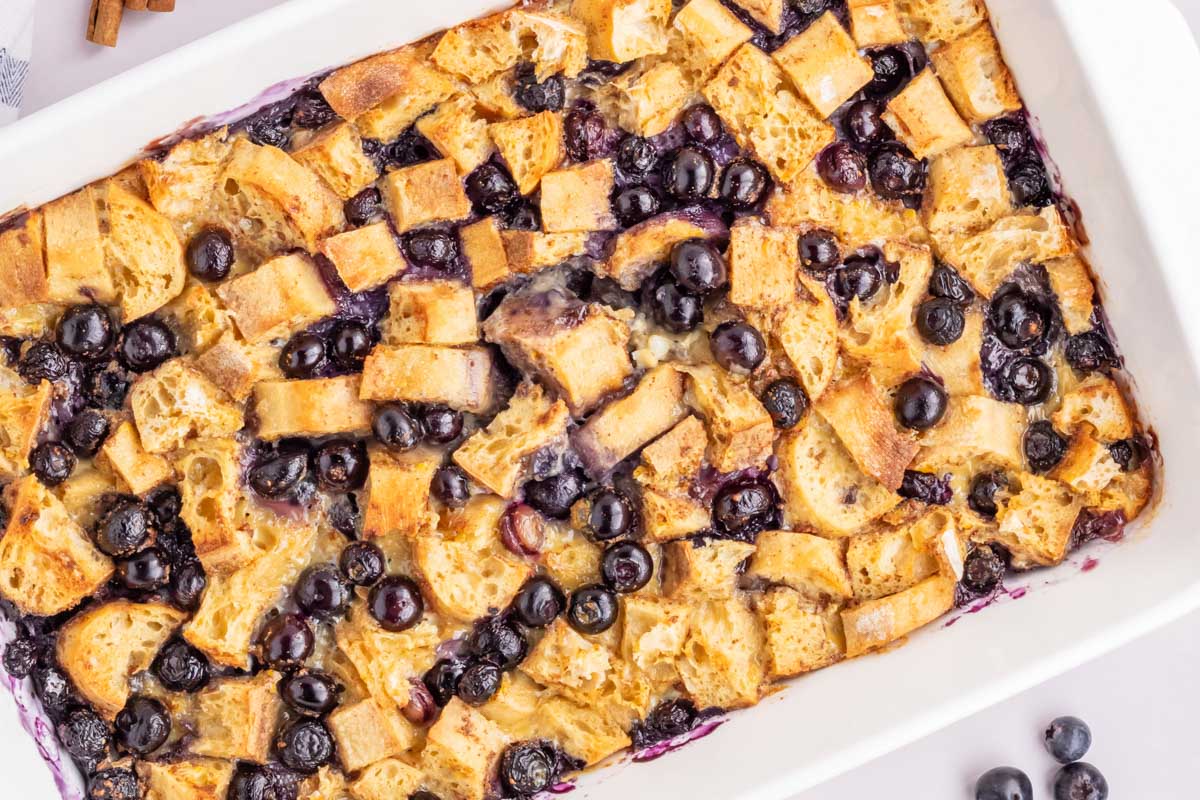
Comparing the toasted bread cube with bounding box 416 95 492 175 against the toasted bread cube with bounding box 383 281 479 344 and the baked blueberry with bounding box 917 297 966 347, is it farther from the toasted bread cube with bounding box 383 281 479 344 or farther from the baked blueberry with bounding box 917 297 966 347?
the baked blueberry with bounding box 917 297 966 347

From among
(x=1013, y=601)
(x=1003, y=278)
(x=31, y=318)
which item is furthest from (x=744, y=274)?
(x=31, y=318)

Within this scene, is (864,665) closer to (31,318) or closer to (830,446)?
(830,446)

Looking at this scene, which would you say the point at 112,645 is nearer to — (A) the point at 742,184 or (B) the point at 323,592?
(B) the point at 323,592

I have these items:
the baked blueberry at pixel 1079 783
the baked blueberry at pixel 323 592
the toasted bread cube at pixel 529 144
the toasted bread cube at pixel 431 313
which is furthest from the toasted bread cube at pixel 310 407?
the baked blueberry at pixel 1079 783

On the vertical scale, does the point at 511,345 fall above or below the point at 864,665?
above

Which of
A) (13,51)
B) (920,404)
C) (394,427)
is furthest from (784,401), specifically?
(13,51)

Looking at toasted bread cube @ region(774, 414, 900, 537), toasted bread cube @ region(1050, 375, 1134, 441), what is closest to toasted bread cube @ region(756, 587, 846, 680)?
toasted bread cube @ region(774, 414, 900, 537)

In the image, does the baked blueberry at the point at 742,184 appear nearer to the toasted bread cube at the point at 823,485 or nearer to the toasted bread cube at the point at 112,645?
the toasted bread cube at the point at 823,485
